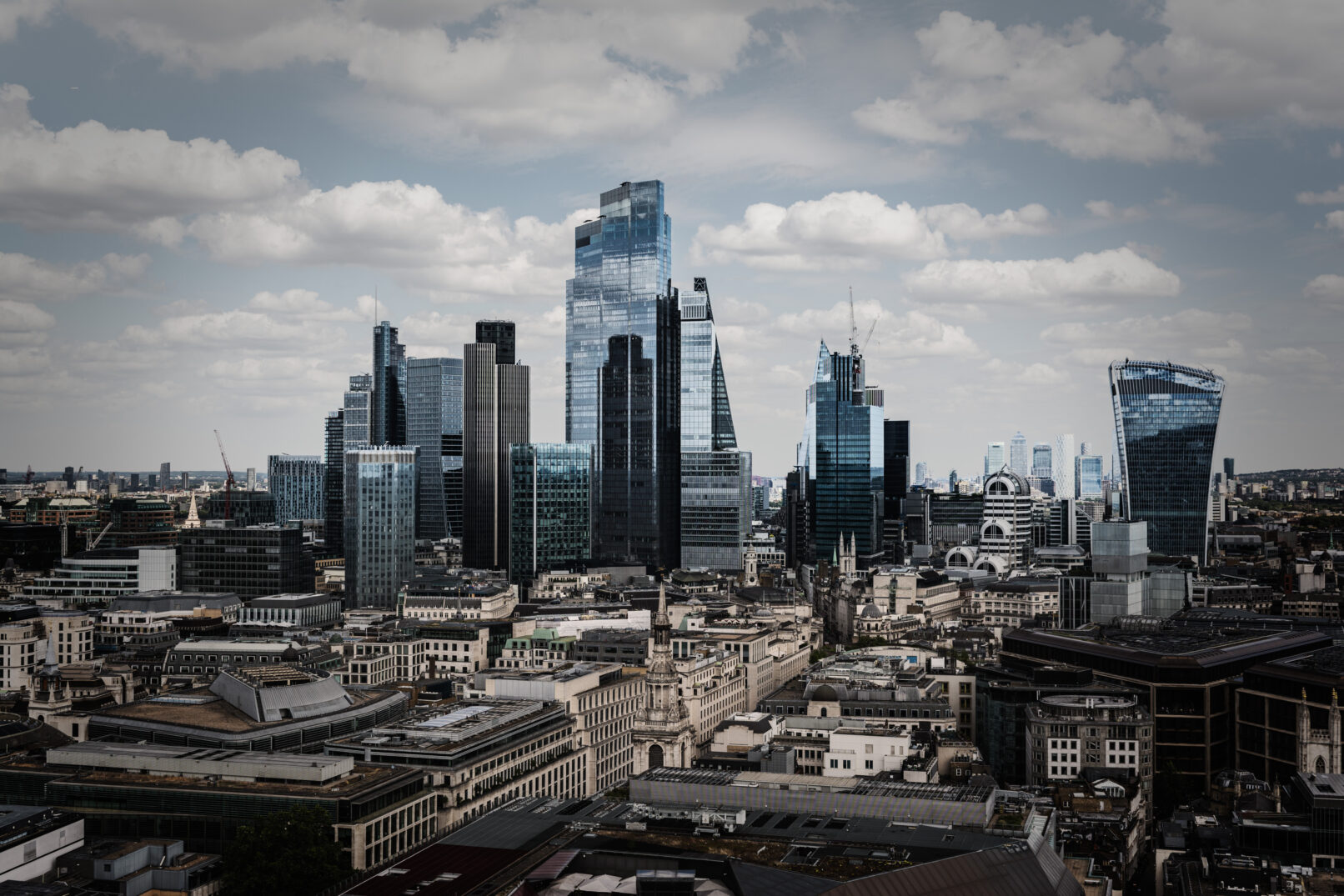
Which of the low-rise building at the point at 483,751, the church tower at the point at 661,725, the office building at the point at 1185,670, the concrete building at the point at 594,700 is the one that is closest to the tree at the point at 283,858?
the low-rise building at the point at 483,751

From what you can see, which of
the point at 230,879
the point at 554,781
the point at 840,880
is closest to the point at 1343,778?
the point at 840,880

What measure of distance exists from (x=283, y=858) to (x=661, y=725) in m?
51.4

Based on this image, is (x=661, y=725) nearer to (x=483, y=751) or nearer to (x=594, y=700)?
(x=594, y=700)

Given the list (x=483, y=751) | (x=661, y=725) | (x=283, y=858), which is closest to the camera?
(x=283, y=858)

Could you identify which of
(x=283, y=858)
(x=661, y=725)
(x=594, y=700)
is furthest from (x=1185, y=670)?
(x=283, y=858)

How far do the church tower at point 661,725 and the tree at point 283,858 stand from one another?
149 feet

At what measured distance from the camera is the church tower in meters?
126

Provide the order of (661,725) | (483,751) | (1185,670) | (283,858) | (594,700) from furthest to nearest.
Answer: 1. (1185,670)
2. (594,700)
3. (661,725)
4. (483,751)
5. (283,858)

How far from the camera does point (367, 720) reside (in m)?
114

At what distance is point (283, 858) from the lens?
3140 inches

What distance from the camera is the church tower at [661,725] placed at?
126m

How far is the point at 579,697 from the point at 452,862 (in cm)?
4938

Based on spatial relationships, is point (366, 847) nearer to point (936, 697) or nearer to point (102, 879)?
point (102, 879)

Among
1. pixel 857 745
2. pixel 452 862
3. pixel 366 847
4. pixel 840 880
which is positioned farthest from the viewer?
pixel 857 745
